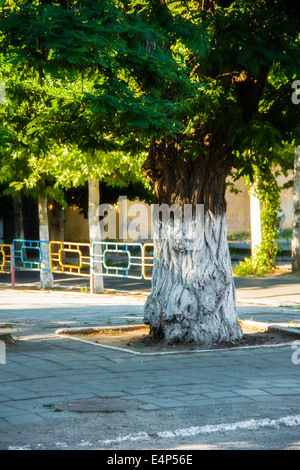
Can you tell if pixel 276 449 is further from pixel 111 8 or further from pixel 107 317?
pixel 107 317

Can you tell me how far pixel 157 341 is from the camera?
1075 cm

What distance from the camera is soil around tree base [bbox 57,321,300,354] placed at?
10.4 meters

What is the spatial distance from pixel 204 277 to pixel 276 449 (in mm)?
4649

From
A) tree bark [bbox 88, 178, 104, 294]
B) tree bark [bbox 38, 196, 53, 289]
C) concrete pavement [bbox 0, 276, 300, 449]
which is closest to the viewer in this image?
concrete pavement [bbox 0, 276, 300, 449]

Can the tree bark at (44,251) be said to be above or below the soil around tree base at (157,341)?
above

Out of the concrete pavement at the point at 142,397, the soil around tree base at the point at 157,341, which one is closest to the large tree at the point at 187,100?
the soil around tree base at the point at 157,341

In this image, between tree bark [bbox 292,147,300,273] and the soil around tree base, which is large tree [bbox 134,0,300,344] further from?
tree bark [bbox 292,147,300,273]

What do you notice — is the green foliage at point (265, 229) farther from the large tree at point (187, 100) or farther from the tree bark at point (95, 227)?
the large tree at point (187, 100)

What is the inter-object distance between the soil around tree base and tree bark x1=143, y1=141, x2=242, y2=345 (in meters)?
0.12

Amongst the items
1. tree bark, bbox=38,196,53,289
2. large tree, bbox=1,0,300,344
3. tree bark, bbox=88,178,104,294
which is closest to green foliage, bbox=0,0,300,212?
large tree, bbox=1,0,300,344

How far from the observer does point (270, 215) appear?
24047 mm

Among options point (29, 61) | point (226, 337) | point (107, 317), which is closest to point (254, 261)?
point (107, 317)

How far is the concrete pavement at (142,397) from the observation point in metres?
6.27

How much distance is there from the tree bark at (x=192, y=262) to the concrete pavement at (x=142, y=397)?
24.1 inches
